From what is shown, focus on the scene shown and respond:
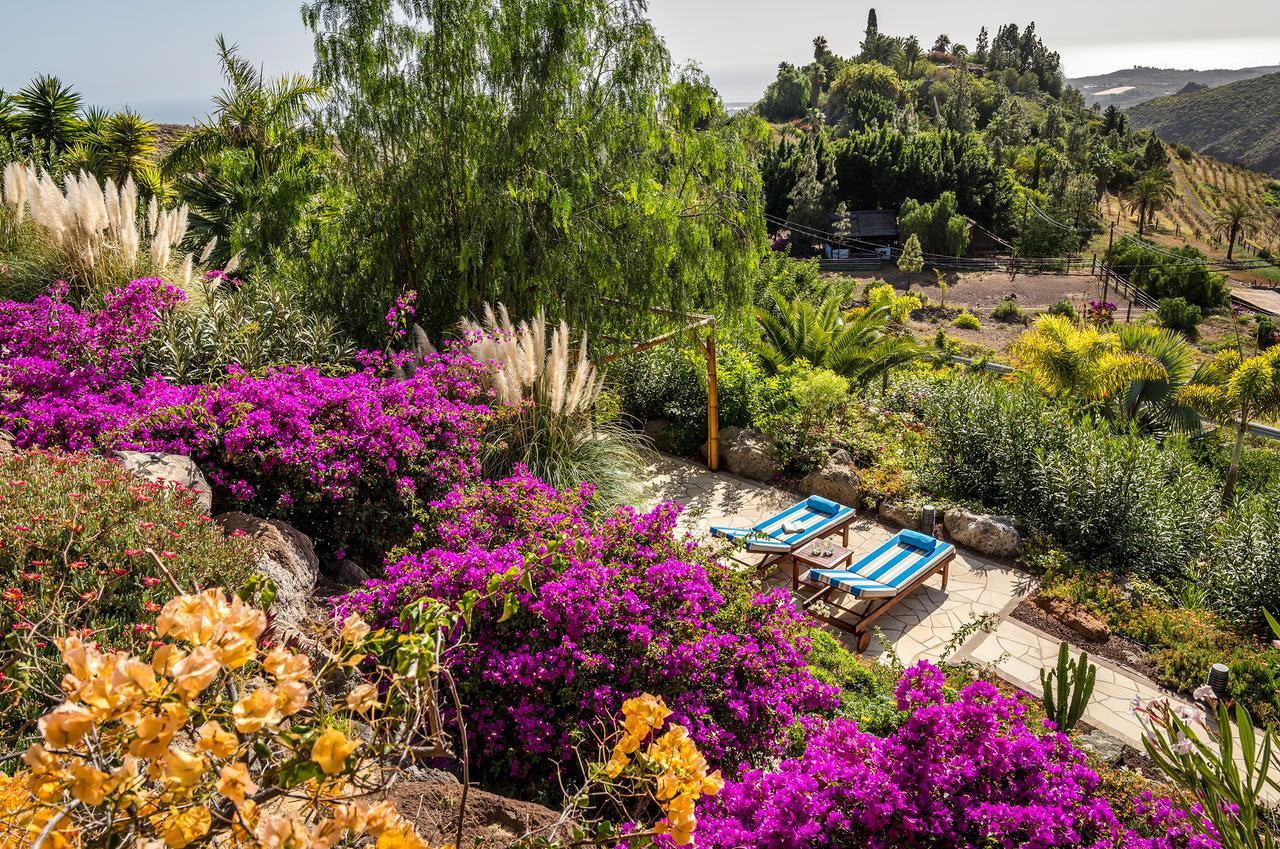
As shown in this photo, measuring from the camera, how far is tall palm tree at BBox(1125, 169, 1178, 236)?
196ft

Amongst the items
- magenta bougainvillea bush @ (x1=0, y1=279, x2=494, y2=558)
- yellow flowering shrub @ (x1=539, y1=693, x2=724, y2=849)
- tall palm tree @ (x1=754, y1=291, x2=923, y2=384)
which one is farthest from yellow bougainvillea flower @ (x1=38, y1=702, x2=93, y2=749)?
tall palm tree @ (x1=754, y1=291, x2=923, y2=384)

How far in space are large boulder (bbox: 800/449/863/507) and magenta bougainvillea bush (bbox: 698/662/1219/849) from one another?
5278 millimetres

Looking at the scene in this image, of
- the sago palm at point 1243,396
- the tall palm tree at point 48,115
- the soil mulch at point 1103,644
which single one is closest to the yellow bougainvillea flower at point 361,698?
the soil mulch at point 1103,644

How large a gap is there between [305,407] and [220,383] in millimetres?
1217

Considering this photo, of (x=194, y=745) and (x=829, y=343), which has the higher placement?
(x=194, y=745)

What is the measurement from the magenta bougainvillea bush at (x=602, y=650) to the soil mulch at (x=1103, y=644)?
10.7ft

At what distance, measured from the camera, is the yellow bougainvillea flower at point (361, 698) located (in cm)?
123

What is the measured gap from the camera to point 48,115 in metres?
12.8

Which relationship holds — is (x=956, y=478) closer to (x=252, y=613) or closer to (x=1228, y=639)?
(x=1228, y=639)

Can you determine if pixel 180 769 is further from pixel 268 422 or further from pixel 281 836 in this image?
pixel 268 422

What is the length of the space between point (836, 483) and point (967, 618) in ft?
7.30

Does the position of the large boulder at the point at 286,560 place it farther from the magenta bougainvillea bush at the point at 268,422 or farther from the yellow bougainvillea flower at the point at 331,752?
the yellow bougainvillea flower at the point at 331,752

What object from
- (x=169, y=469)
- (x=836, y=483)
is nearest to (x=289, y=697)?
(x=169, y=469)

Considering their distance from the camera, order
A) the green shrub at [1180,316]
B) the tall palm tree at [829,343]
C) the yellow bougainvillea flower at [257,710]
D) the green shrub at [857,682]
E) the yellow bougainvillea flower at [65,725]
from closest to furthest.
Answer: the yellow bougainvillea flower at [65,725], the yellow bougainvillea flower at [257,710], the green shrub at [857,682], the tall palm tree at [829,343], the green shrub at [1180,316]
